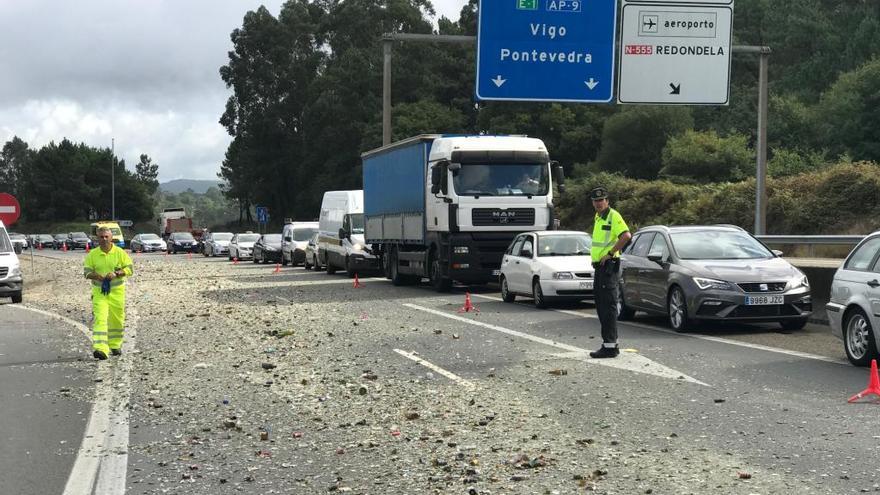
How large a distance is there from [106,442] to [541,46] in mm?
17993

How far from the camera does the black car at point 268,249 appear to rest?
157 feet

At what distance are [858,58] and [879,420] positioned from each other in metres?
57.3

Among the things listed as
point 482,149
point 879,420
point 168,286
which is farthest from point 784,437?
point 168,286

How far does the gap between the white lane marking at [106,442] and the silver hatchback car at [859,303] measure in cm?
721

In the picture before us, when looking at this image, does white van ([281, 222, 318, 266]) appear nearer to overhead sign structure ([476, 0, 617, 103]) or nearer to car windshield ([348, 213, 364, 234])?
car windshield ([348, 213, 364, 234])

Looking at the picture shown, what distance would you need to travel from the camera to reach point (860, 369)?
1109 cm

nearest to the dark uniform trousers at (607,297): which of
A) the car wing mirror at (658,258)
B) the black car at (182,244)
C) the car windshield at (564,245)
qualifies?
the car wing mirror at (658,258)

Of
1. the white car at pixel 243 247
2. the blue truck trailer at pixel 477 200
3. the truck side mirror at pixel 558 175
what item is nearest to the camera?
the blue truck trailer at pixel 477 200

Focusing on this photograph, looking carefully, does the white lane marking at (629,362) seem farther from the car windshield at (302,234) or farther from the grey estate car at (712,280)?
the car windshield at (302,234)

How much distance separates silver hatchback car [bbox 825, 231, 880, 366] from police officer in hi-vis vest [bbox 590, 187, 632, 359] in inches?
91.6

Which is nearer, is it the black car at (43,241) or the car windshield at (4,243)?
the car windshield at (4,243)

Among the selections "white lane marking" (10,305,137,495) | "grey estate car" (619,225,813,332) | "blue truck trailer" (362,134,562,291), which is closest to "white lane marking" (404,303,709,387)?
"grey estate car" (619,225,813,332)

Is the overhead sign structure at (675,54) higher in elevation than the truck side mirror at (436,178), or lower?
higher

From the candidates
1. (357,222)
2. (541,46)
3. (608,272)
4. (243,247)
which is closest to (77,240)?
(243,247)
